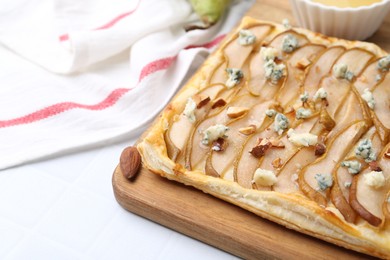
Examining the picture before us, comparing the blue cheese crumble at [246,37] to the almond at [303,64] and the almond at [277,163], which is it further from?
the almond at [277,163]

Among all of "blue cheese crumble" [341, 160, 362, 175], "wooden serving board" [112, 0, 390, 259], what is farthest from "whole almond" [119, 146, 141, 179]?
"blue cheese crumble" [341, 160, 362, 175]

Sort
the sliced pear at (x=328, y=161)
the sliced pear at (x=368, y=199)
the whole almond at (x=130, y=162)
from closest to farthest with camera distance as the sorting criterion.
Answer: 1. the sliced pear at (x=368, y=199)
2. the sliced pear at (x=328, y=161)
3. the whole almond at (x=130, y=162)

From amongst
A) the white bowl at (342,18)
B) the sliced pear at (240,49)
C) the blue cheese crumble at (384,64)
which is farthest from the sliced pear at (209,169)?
the white bowl at (342,18)

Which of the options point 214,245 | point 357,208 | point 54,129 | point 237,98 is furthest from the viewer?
point 54,129

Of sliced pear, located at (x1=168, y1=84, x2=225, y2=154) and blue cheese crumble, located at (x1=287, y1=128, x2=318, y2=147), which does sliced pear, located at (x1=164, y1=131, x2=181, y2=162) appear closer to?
sliced pear, located at (x1=168, y1=84, x2=225, y2=154)

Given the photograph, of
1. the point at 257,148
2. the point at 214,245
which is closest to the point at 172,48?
the point at 257,148

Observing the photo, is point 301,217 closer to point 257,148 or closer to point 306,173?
point 306,173
